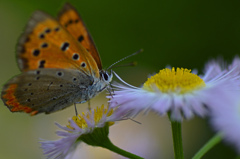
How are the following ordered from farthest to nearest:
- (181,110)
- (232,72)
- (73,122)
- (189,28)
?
(189,28), (232,72), (73,122), (181,110)

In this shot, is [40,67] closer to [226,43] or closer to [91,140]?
[91,140]

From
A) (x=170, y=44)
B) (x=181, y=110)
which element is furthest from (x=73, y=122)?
(x=170, y=44)

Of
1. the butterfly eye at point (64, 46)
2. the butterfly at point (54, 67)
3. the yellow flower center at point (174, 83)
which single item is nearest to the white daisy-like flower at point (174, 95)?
the yellow flower center at point (174, 83)

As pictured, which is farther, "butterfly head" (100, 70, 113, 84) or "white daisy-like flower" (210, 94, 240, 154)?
"butterfly head" (100, 70, 113, 84)

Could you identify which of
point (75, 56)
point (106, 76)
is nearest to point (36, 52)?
point (75, 56)

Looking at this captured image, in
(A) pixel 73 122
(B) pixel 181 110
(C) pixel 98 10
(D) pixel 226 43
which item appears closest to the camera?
(B) pixel 181 110

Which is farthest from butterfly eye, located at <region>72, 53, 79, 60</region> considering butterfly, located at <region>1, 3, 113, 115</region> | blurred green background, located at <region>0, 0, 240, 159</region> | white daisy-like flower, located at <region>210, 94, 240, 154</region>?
blurred green background, located at <region>0, 0, 240, 159</region>

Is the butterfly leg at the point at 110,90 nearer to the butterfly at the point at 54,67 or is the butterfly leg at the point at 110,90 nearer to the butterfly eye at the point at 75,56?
the butterfly at the point at 54,67

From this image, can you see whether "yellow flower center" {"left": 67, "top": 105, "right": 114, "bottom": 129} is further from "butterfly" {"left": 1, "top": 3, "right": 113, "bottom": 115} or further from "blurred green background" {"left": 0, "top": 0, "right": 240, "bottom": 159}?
"blurred green background" {"left": 0, "top": 0, "right": 240, "bottom": 159}
